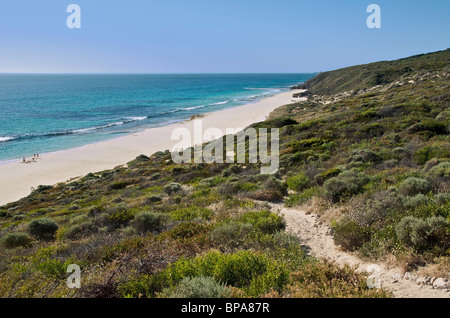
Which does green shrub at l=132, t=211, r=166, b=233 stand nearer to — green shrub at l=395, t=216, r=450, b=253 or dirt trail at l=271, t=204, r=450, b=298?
dirt trail at l=271, t=204, r=450, b=298

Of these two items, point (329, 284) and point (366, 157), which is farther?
point (366, 157)

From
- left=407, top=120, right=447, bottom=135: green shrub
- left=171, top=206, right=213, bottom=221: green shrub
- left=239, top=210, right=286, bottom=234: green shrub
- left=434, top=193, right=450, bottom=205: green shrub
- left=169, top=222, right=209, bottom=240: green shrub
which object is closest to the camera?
left=434, top=193, right=450, bottom=205: green shrub

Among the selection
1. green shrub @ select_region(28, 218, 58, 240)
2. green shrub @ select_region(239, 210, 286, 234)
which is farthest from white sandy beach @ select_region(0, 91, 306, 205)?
green shrub @ select_region(239, 210, 286, 234)

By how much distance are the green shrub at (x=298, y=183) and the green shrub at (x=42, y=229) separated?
31.5ft

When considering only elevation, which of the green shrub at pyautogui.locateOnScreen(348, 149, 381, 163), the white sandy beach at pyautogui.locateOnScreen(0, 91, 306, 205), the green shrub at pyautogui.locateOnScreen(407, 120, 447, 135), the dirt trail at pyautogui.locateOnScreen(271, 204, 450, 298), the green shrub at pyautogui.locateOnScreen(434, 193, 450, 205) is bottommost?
the white sandy beach at pyautogui.locateOnScreen(0, 91, 306, 205)

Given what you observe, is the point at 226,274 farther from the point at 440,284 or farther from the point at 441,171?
the point at 441,171

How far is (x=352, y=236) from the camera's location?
596cm

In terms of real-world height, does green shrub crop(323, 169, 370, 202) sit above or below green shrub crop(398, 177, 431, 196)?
below

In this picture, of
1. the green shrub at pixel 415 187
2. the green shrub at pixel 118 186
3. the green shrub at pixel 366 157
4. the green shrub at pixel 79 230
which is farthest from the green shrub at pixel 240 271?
the green shrub at pixel 118 186

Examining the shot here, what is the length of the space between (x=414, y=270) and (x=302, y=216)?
4.16 m

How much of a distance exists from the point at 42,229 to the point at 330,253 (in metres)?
9.90

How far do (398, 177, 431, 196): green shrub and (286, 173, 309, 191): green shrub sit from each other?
3.94 meters

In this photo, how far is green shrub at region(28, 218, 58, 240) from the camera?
31.2 feet

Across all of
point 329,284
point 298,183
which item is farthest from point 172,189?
point 329,284
